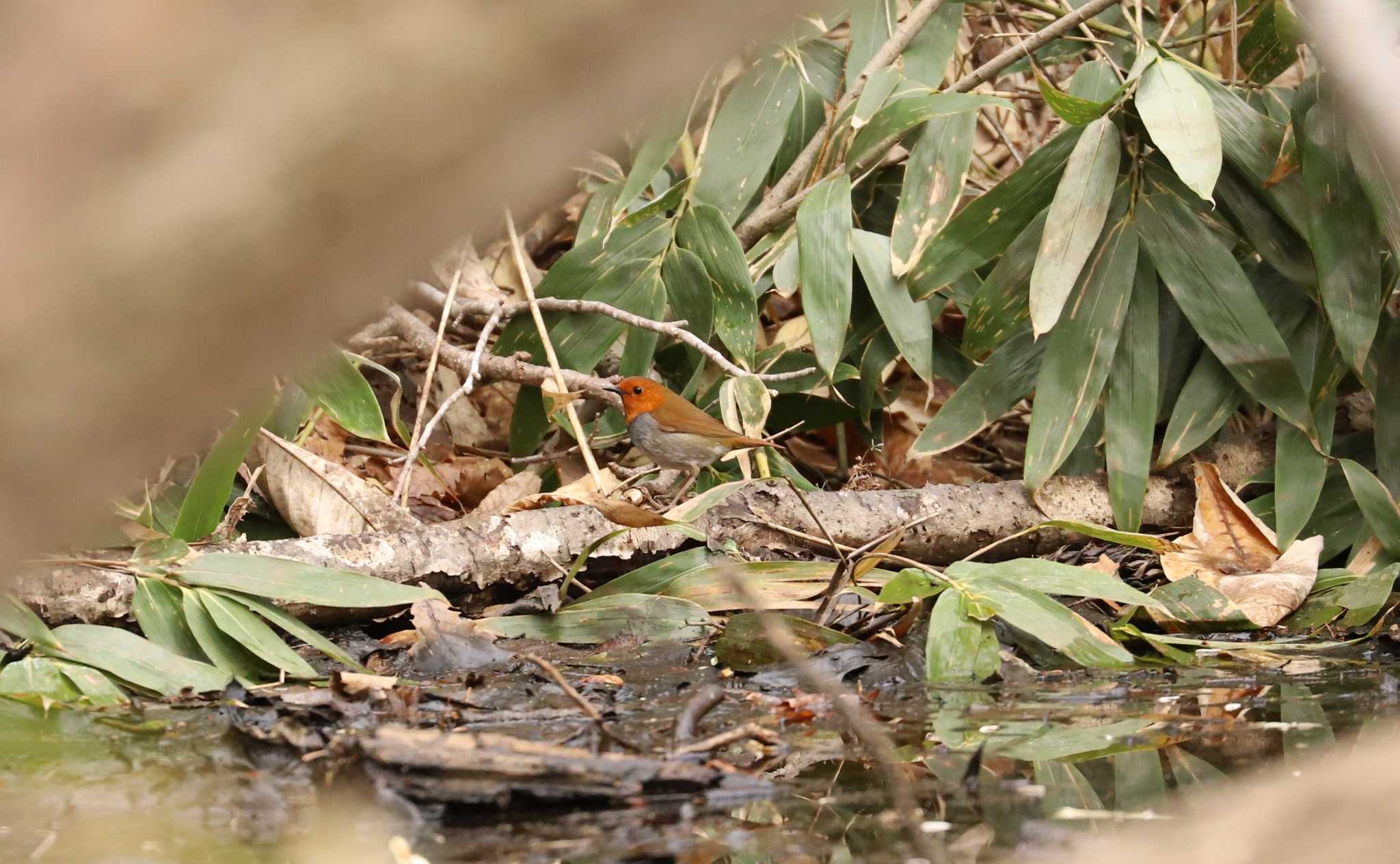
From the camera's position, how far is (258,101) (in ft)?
1.35

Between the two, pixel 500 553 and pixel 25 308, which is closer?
pixel 25 308

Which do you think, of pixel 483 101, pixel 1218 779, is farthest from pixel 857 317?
pixel 483 101

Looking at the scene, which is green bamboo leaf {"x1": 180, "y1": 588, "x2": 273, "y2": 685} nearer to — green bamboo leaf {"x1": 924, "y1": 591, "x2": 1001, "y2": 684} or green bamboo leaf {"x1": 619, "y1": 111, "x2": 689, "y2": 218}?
green bamboo leaf {"x1": 924, "y1": 591, "x2": 1001, "y2": 684}

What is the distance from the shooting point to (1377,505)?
10.1 feet

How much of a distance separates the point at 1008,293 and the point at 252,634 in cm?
200

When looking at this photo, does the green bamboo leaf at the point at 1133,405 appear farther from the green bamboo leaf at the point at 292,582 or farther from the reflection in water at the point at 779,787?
the green bamboo leaf at the point at 292,582

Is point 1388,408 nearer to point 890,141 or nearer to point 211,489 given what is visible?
point 890,141

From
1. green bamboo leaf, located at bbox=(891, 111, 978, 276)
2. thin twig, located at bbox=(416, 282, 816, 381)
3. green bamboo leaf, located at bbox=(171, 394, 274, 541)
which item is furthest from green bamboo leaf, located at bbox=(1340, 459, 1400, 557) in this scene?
green bamboo leaf, located at bbox=(171, 394, 274, 541)

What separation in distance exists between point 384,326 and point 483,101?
3850 mm

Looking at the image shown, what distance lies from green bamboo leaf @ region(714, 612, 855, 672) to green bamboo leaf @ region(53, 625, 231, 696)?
877mm

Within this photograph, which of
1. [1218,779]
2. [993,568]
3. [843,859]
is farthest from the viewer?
[993,568]

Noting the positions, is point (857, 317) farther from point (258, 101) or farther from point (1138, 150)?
point (258, 101)

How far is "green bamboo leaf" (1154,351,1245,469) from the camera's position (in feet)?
11.3

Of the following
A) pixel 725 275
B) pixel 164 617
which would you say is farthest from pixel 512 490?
pixel 164 617
